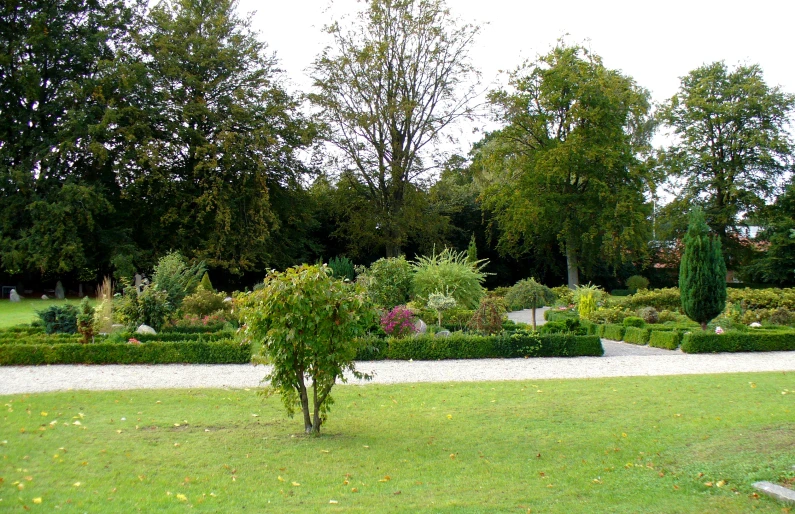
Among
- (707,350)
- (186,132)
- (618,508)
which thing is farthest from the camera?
(186,132)

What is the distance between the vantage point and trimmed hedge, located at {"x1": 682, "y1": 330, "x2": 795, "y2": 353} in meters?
12.5

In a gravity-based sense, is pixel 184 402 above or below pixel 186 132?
below

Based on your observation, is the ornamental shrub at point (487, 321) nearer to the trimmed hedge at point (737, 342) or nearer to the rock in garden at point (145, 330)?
the trimmed hedge at point (737, 342)

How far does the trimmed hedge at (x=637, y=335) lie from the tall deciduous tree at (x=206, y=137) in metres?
16.7

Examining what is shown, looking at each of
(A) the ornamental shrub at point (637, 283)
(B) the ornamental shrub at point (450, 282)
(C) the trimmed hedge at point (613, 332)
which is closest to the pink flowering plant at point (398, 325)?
(B) the ornamental shrub at point (450, 282)

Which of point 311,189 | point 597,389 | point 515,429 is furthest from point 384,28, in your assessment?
point 515,429

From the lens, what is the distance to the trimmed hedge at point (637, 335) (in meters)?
14.0

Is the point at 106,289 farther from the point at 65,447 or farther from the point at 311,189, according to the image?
the point at 311,189

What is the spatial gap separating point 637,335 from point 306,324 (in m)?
10.7

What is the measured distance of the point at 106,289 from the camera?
43.9 feet

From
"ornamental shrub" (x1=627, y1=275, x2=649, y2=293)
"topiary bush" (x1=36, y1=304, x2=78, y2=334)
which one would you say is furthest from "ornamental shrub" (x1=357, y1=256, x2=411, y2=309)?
"ornamental shrub" (x1=627, y1=275, x2=649, y2=293)

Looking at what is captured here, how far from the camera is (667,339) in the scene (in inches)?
518

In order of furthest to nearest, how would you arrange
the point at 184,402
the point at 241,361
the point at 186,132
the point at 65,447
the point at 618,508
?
1. the point at 186,132
2. the point at 241,361
3. the point at 184,402
4. the point at 65,447
5. the point at 618,508

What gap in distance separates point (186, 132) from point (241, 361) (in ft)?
58.1
